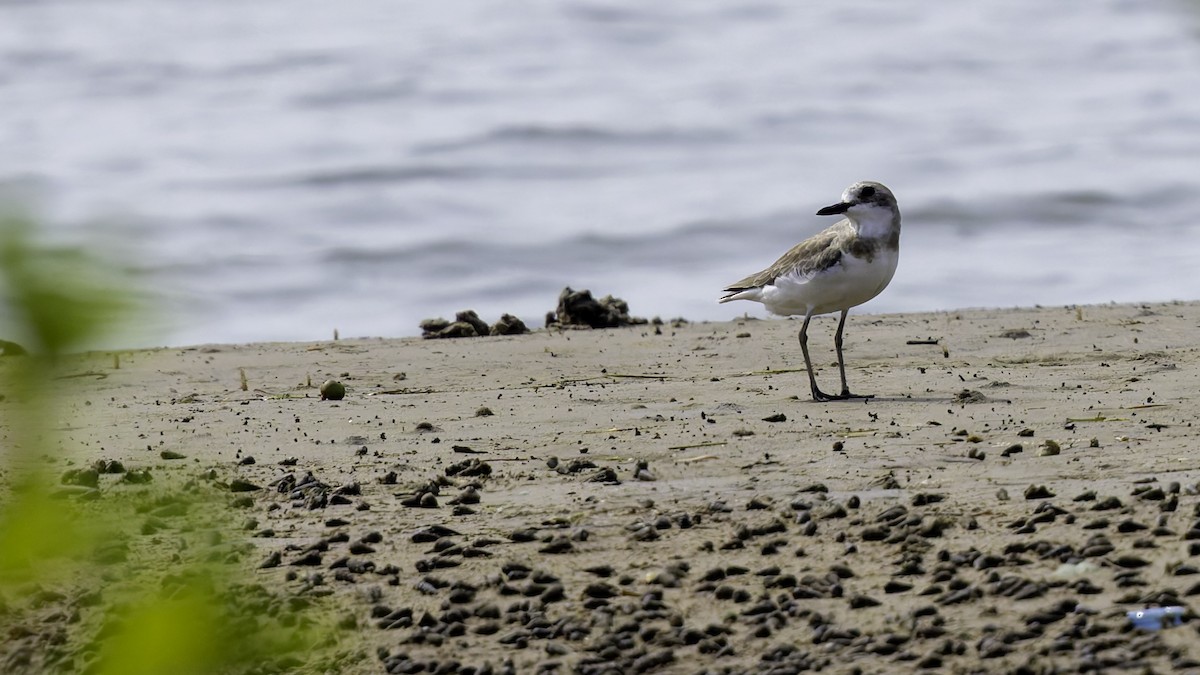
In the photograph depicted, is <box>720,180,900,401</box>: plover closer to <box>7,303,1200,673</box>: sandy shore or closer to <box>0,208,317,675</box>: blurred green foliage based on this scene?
<box>7,303,1200,673</box>: sandy shore

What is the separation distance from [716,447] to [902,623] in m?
2.28

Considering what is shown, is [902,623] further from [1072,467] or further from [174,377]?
[174,377]

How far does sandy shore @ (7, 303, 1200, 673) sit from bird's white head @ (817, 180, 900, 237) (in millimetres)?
819

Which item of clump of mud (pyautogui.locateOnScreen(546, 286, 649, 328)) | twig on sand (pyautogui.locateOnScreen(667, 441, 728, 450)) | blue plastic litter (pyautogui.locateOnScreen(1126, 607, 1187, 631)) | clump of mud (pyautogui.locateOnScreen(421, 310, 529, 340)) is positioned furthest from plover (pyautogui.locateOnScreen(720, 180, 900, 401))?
blue plastic litter (pyautogui.locateOnScreen(1126, 607, 1187, 631))

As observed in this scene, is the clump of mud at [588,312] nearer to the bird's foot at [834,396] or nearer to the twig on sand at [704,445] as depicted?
the bird's foot at [834,396]

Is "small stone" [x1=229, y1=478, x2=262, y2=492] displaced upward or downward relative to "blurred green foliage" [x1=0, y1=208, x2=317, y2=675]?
downward

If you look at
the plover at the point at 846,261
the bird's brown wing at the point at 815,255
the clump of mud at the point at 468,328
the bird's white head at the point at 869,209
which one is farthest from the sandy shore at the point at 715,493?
the clump of mud at the point at 468,328

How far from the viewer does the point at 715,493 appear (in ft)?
20.9

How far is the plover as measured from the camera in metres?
8.85

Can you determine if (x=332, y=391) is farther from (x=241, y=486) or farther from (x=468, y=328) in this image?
(x=468, y=328)

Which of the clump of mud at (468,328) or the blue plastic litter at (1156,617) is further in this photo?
the clump of mud at (468,328)

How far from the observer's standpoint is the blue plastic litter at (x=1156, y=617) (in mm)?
4703

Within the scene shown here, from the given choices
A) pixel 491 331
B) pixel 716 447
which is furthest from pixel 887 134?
pixel 716 447

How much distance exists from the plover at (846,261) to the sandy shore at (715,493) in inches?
17.3
